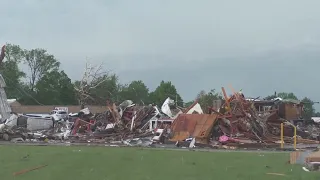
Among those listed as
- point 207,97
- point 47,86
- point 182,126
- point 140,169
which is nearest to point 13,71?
point 47,86

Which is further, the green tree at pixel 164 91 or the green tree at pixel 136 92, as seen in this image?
the green tree at pixel 136 92

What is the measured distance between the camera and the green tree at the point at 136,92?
407 feet

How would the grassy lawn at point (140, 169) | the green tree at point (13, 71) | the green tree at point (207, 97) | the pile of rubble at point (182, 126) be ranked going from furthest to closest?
the green tree at point (13, 71), the green tree at point (207, 97), the pile of rubble at point (182, 126), the grassy lawn at point (140, 169)

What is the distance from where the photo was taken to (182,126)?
31.9 metres

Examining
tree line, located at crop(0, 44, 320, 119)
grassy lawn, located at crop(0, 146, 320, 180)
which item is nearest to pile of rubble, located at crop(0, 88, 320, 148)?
grassy lawn, located at crop(0, 146, 320, 180)

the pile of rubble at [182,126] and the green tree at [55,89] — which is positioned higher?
the green tree at [55,89]

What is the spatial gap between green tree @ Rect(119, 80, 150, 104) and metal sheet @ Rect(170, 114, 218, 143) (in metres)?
87.5

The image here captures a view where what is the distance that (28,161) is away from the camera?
55.5 feet

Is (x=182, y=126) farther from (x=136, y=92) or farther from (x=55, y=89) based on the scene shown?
(x=136, y=92)

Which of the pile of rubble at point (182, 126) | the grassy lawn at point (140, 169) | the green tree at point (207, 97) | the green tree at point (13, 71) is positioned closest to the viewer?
the grassy lawn at point (140, 169)

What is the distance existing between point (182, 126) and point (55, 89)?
93721 millimetres

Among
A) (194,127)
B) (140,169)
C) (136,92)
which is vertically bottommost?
(140,169)

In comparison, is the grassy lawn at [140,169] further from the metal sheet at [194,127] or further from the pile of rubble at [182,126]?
the metal sheet at [194,127]

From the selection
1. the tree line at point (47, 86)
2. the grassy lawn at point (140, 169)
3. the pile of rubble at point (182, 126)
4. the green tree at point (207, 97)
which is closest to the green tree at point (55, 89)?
the tree line at point (47, 86)
